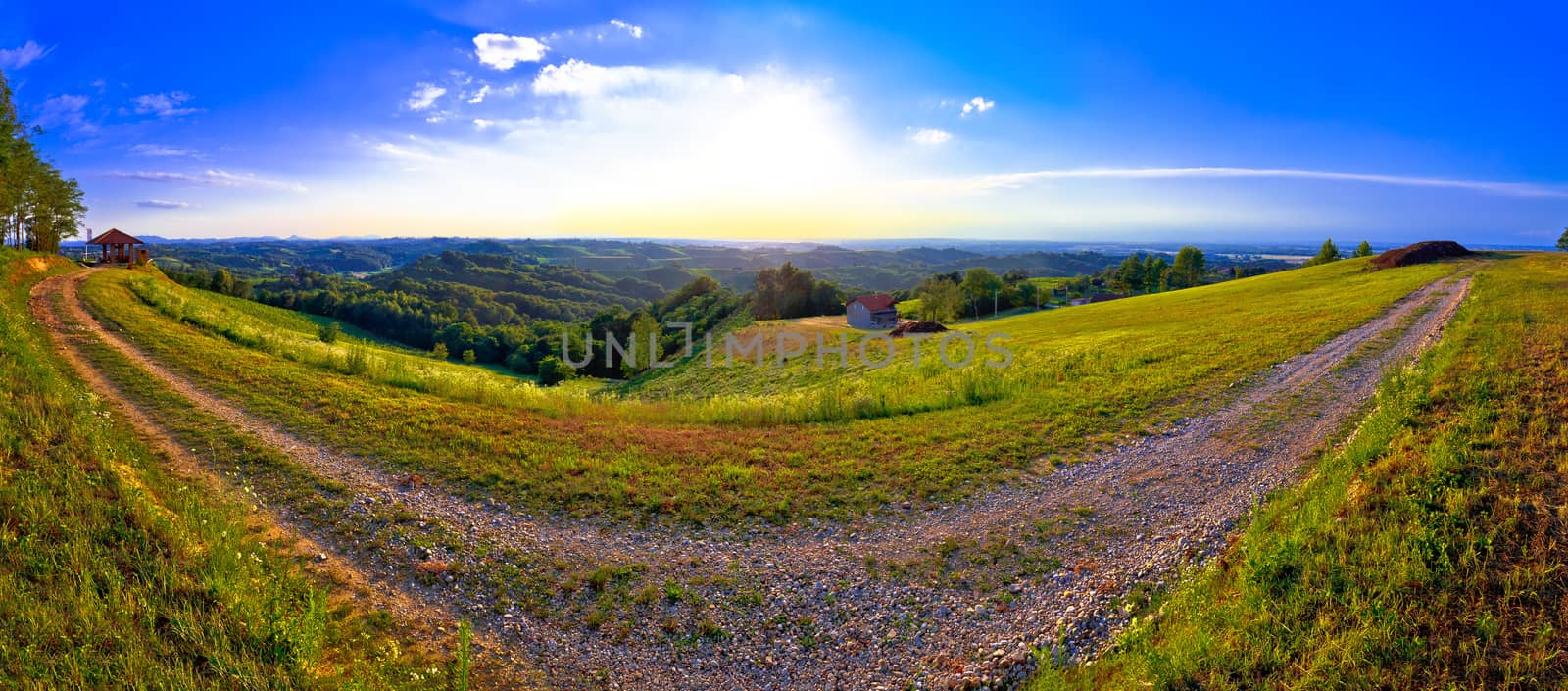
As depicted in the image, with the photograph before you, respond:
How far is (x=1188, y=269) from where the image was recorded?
8356cm

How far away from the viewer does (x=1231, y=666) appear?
454 centimetres

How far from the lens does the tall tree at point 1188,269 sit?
83.5 m

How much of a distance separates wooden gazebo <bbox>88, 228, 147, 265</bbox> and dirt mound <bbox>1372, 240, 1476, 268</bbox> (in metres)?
103

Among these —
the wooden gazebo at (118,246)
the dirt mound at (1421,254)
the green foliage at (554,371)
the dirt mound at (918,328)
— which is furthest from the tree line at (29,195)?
the dirt mound at (1421,254)

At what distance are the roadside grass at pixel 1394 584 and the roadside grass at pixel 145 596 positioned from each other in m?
6.07

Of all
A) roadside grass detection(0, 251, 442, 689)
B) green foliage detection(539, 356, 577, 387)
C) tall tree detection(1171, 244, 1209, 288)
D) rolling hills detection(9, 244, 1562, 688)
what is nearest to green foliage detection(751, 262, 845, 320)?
green foliage detection(539, 356, 577, 387)

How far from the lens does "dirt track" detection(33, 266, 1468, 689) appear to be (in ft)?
18.3

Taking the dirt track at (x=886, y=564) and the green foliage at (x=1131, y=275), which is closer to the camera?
the dirt track at (x=886, y=564)

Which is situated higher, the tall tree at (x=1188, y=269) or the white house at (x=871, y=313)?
the tall tree at (x=1188, y=269)

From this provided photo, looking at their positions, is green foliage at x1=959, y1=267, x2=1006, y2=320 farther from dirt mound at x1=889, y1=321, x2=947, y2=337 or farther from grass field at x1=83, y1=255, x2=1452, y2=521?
grass field at x1=83, y1=255, x2=1452, y2=521

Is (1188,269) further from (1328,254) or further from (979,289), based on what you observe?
(979,289)

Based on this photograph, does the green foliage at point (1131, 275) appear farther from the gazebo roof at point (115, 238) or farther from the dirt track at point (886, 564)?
the gazebo roof at point (115, 238)

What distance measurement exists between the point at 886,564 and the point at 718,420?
7.56m

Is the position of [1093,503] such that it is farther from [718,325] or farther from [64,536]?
[718,325]
